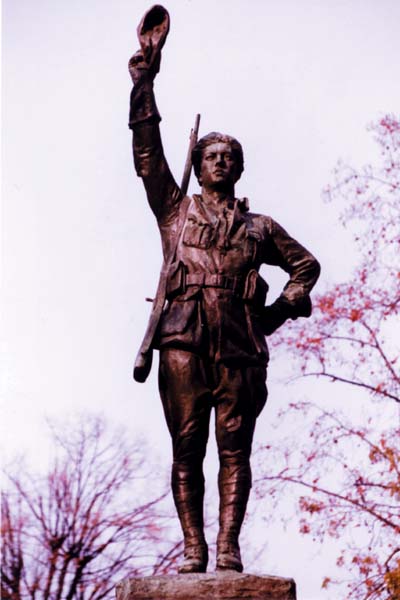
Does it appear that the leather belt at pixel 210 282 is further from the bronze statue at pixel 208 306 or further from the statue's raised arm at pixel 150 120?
the statue's raised arm at pixel 150 120

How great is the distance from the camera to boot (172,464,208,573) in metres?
7.79

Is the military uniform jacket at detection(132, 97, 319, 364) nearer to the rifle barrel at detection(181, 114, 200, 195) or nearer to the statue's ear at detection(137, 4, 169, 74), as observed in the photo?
the rifle barrel at detection(181, 114, 200, 195)

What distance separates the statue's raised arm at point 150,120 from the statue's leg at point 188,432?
1.07 m

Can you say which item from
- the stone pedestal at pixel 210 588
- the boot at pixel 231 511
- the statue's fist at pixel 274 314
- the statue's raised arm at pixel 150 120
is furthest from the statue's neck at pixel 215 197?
the stone pedestal at pixel 210 588

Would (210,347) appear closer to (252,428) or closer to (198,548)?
(252,428)

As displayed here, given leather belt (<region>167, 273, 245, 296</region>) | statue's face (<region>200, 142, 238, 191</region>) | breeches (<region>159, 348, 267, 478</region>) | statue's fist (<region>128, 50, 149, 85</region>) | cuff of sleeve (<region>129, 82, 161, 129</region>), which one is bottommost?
breeches (<region>159, 348, 267, 478</region>)

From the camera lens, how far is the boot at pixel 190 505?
307 inches

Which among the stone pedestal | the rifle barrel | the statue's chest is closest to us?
the stone pedestal

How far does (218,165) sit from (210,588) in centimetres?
267

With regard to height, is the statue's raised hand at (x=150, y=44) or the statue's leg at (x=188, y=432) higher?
the statue's raised hand at (x=150, y=44)

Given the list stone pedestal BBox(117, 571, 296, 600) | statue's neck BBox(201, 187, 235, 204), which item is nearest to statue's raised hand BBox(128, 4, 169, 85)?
statue's neck BBox(201, 187, 235, 204)

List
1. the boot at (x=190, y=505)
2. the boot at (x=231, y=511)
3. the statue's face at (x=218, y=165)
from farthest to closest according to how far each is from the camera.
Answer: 1. the statue's face at (x=218, y=165)
2. the boot at (x=190, y=505)
3. the boot at (x=231, y=511)

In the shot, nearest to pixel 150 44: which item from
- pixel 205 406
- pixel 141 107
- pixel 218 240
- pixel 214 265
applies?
pixel 141 107

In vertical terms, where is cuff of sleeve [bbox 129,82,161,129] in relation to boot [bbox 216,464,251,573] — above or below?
above
